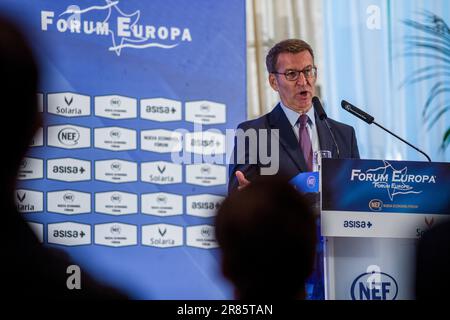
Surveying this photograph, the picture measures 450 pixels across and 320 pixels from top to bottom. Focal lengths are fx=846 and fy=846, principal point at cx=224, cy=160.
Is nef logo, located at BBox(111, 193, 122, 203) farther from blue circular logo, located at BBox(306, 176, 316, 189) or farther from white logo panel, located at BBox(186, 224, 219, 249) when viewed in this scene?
blue circular logo, located at BBox(306, 176, 316, 189)

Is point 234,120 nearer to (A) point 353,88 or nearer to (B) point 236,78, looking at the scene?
(B) point 236,78

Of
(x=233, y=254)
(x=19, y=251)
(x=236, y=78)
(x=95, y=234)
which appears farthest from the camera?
(x=236, y=78)

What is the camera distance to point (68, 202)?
4.61 metres

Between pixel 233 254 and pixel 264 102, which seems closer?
pixel 233 254

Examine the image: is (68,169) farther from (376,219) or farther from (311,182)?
(376,219)

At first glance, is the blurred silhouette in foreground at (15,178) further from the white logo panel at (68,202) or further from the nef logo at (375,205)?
the white logo panel at (68,202)

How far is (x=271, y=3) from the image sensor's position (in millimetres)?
5047

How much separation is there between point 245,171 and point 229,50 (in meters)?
0.76

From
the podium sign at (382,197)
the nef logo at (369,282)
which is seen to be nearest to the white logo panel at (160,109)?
the podium sign at (382,197)

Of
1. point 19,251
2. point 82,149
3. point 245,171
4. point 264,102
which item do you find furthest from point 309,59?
point 19,251

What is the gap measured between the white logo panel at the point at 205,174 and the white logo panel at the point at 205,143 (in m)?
0.08

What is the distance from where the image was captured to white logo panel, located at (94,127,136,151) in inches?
185

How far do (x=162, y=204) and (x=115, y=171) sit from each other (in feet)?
1.06

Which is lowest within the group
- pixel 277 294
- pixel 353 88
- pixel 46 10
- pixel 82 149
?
pixel 277 294
